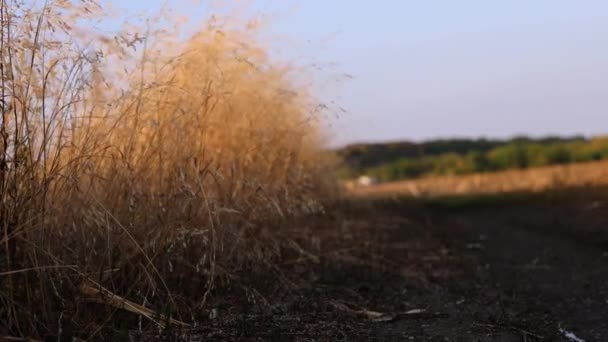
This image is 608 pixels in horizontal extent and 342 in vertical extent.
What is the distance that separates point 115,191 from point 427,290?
7.52 feet

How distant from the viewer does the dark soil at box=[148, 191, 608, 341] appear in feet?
12.0

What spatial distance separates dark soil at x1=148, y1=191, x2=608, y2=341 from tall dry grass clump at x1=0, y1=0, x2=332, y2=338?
0.96ft

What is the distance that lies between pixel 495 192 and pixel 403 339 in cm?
1446

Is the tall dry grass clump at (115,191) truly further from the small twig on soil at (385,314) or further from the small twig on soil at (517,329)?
the small twig on soil at (517,329)

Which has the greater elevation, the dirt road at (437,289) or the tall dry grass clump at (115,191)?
the tall dry grass clump at (115,191)

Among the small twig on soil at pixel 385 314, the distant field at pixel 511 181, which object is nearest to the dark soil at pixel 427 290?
the small twig on soil at pixel 385 314

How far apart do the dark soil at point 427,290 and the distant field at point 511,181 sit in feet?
14.3

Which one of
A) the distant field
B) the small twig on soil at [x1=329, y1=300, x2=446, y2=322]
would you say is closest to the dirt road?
the small twig on soil at [x1=329, y1=300, x2=446, y2=322]

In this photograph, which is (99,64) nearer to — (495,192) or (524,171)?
(495,192)

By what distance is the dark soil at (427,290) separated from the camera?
12.0 feet

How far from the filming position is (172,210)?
12.2 ft

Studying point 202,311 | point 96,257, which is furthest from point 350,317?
point 96,257

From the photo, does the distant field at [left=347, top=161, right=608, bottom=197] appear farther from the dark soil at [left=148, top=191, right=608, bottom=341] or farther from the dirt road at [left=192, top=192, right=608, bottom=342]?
the dark soil at [left=148, top=191, right=608, bottom=341]

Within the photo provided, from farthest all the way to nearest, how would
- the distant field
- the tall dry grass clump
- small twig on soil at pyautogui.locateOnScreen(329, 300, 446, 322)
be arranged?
the distant field < small twig on soil at pyautogui.locateOnScreen(329, 300, 446, 322) < the tall dry grass clump
